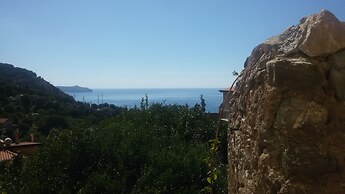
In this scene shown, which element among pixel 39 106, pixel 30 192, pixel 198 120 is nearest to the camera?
pixel 30 192

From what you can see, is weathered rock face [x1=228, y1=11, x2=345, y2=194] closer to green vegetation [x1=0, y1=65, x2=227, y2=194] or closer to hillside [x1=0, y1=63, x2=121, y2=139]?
green vegetation [x1=0, y1=65, x2=227, y2=194]

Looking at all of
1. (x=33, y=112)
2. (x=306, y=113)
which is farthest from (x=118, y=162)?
(x=33, y=112)

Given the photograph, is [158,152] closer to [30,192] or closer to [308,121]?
[30,192]

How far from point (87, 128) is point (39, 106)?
161ft

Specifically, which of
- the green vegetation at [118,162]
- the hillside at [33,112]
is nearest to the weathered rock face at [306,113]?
the green vegetation at [118,162]

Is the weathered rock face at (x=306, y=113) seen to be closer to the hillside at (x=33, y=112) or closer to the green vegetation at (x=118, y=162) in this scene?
the green vegetation at (x=118, y=162)

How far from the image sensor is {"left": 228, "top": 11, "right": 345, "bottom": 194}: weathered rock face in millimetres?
2164

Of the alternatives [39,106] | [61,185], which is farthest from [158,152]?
[39,106]

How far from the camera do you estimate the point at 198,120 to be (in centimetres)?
1545

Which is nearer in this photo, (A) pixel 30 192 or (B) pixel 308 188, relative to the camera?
(B) pixel 308 188

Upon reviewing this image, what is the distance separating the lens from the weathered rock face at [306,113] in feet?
7.10

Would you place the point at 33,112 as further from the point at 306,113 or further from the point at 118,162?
the point at 306,113

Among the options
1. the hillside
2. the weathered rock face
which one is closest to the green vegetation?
the weathered rock face

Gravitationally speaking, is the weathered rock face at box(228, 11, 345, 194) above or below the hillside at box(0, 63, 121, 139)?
above
